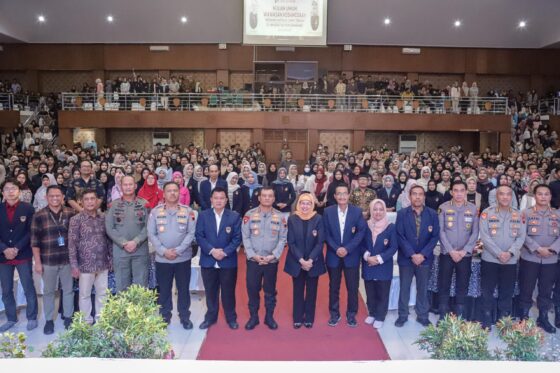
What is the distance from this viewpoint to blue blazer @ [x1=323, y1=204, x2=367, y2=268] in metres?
5.24

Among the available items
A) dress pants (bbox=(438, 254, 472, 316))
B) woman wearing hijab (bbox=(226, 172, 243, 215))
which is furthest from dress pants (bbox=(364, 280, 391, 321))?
woman wearing hijab (bbox=(226, 172, 243, 215))

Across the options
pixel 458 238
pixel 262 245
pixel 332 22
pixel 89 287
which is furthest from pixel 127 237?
pixel 332 22

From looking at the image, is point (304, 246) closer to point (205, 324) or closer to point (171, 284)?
point (205, 324)

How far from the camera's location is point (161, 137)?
20.7 metres

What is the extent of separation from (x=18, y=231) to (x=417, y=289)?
14.2 feet

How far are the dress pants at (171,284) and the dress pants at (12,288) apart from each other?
4.66 ft

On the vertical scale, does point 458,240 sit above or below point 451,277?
above

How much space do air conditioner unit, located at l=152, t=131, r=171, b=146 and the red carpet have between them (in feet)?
52.0

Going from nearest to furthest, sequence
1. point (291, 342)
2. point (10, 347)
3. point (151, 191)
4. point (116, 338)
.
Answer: point (10, 347) → point (116, 338) → point (291, 342) → point (151, 191)

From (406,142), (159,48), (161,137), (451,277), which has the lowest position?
(451,277)

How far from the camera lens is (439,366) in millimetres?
1538

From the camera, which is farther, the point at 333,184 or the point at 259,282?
the point at 333,184

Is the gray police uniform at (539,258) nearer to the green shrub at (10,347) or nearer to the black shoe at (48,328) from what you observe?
the green shrub at (10,347)

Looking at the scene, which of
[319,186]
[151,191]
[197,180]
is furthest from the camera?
[319,186]
